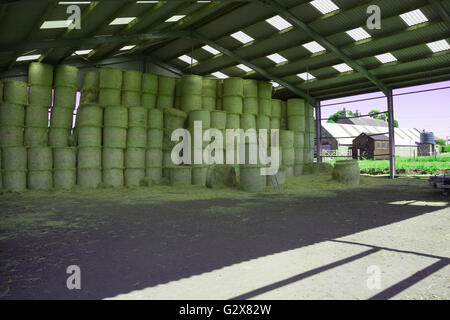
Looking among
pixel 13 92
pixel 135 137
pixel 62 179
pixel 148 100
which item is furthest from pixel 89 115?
pixel 148 100

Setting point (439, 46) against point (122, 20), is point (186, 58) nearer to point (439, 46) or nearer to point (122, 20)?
point (122, 20)

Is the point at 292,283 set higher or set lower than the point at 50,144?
lower

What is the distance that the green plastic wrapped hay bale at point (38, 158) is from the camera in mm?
10414

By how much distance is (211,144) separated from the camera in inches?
507

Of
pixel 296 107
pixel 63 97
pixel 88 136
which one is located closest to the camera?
pixel 88 136

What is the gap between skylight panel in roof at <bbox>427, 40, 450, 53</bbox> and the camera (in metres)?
11.8

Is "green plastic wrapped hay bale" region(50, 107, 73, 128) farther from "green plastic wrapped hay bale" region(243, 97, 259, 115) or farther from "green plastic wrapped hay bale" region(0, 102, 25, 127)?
"green plastic wrapped hay bale" region(243, 97, 259, 115)

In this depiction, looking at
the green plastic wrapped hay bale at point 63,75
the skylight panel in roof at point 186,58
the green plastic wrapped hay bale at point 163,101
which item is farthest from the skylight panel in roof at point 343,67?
the green plastic wrapped hay bale at point 63,75

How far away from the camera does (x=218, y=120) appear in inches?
529

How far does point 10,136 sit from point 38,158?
1248mm

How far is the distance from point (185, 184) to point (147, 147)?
2.14 meters

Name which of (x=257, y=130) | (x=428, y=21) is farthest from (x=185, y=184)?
(x=428, y=21)

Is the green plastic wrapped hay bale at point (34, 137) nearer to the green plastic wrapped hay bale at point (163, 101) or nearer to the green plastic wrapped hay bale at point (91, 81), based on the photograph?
the green plastic wrapped hay bale at point (91, 81)
